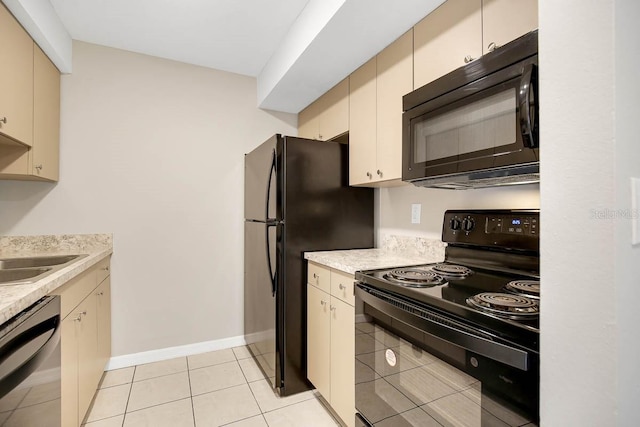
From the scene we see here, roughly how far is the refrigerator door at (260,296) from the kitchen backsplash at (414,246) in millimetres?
803

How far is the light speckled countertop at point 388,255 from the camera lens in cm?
167

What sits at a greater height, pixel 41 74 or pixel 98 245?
pixel 41 74

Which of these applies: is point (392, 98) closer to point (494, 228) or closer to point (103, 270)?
point (494, 228)

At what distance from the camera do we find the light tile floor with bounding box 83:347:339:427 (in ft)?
5.89

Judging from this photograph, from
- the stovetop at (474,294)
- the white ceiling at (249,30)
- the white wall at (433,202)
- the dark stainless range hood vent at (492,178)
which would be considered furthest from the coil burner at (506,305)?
the white ceiling at (249,30)

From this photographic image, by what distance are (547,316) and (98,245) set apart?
2726 mm

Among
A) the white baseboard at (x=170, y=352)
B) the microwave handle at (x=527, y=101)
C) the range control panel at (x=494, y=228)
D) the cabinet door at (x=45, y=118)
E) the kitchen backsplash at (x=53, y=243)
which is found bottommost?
the white baseboard at (x=170, y=352)

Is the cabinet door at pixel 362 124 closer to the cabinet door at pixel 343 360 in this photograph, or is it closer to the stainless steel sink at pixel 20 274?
the cabinet door at pixel 343 360

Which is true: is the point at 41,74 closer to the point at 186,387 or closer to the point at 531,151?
the point at 186,387

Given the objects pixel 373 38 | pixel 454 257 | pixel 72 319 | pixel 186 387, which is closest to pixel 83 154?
pixel 72 319

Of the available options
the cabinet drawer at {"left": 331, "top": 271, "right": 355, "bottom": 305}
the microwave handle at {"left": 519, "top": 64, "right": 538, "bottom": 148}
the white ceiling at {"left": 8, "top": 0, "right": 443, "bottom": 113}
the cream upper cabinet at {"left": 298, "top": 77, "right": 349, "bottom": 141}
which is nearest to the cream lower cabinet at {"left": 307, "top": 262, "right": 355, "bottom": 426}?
the cabinet drawer at {"left": 331, "top": 271, "right": 355, "bottom": 305}

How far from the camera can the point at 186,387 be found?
2.15 metres

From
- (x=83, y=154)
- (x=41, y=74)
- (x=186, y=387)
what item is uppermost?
(x=41, y=74)

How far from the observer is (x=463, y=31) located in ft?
4.49
